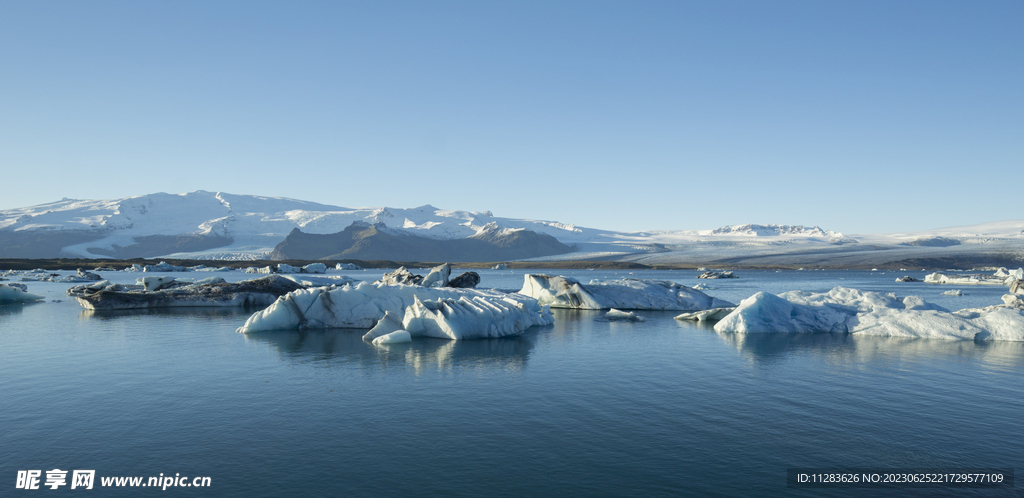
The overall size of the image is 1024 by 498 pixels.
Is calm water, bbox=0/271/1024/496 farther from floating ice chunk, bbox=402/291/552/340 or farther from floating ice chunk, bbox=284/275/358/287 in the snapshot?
floating ice chunk, bbox=284/275/358/287

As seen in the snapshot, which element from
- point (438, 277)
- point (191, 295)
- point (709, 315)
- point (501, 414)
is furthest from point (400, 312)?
point (191, 295)

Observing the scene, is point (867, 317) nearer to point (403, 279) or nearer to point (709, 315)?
point (709, 315)

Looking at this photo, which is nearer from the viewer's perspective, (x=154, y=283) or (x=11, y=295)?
(x=11, y=295)

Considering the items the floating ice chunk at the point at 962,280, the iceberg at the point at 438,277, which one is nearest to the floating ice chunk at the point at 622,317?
the iceberg at the point at 438,277

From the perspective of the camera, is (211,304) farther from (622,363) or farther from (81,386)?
(622,363)

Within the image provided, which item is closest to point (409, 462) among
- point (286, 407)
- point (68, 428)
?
point (286, 407)

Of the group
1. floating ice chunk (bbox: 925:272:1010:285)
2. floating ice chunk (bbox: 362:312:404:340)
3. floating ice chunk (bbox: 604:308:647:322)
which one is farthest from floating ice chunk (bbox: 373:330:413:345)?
floating ice chunk (bbox: 925:272:1010:285)
